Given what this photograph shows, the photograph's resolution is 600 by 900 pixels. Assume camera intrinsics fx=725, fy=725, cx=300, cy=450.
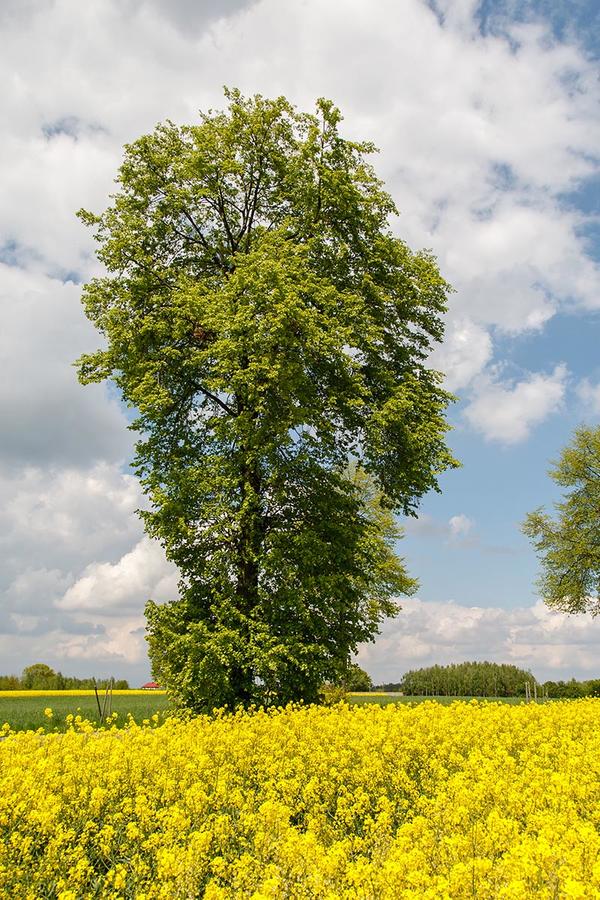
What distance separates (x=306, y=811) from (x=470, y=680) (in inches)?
2046

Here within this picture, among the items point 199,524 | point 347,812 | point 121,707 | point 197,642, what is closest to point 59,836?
point 347,812

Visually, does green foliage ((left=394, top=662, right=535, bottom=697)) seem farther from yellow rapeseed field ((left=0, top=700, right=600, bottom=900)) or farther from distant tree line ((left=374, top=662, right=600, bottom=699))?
yellow rapeseed field ((left=0, top=700, right=600, bottom=900))

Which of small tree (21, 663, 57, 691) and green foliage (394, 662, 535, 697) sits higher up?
small tree (21, 663, 57, 691)

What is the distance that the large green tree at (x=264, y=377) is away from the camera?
1677 cm

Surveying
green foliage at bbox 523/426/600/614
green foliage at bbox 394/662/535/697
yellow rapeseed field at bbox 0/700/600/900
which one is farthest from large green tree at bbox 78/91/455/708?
green foliage at bbox 394/662/535/697

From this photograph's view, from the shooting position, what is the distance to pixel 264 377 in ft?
57.4

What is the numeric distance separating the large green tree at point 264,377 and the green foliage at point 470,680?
41.5m

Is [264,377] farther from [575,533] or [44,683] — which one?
[44,683]

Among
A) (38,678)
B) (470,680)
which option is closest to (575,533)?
(470,680)

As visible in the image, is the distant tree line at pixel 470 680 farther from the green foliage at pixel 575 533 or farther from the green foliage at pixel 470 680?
the green foliage at pixel 575 533

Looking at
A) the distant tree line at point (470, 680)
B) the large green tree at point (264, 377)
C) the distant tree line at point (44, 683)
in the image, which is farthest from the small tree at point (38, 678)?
the large green tree at point (264, 377)

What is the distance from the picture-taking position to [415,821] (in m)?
6.54

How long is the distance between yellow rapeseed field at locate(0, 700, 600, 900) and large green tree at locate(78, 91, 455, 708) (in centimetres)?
493

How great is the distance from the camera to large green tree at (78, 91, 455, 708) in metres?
16.8
